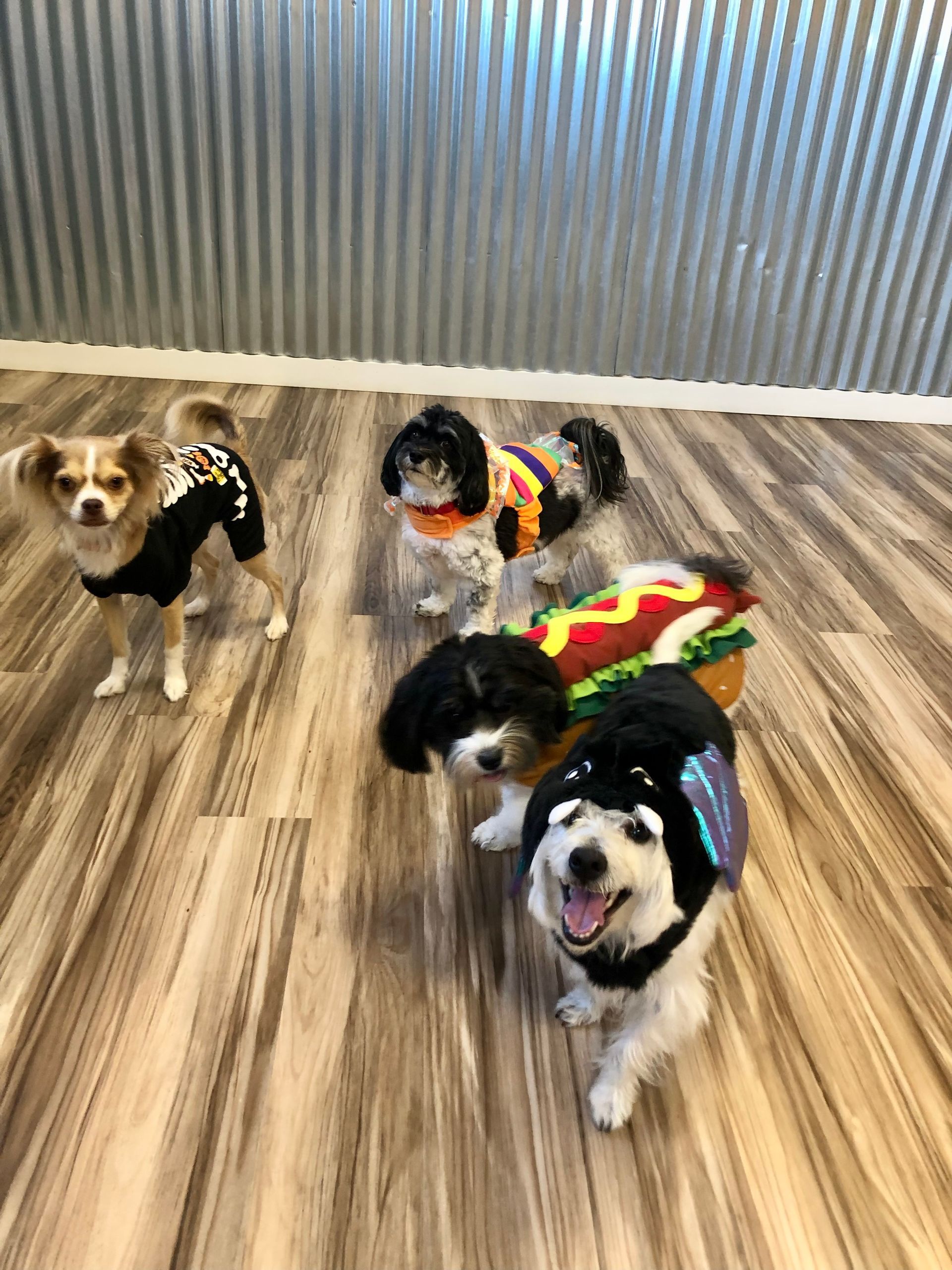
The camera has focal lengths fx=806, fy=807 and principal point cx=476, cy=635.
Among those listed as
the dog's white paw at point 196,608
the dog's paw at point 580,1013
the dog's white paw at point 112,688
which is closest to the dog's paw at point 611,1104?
the dog's paw at point 580,1013

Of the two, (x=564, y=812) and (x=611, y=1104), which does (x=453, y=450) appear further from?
(x=611, y=1104)

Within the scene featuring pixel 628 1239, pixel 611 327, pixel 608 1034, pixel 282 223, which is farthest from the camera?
pixel 611 327

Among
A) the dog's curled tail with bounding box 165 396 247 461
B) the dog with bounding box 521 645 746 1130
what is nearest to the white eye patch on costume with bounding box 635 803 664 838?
the dog with bounding box 521 645 746 1130

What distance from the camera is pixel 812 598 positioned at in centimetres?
261

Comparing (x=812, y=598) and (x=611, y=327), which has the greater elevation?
(x=611, y=327)

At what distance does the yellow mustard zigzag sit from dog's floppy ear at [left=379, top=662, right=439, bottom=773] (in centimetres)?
23

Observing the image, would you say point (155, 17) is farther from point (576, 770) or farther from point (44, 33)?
point (576, 770)

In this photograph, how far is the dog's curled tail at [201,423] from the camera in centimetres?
207

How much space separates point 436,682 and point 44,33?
12.9ft

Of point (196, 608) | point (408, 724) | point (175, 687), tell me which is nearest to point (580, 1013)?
point (408, 724)

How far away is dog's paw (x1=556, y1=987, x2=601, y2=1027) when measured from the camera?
1258 mm

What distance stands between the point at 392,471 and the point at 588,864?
1.38 m

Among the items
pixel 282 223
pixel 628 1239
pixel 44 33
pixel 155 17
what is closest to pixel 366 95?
pixel 282 223

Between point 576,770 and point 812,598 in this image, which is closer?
point 576,770
